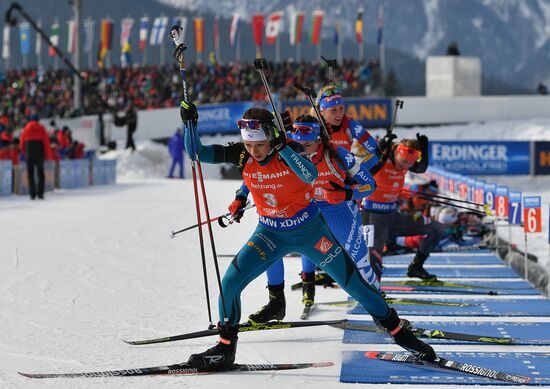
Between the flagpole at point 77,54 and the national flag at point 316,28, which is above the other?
the national flag at point 316,28

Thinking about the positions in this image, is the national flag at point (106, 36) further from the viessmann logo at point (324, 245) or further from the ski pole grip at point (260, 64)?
the viessmann logo at point (324, 245)

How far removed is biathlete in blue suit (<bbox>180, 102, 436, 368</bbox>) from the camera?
588 cm

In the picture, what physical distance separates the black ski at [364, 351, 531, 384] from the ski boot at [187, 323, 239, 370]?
973 millimetres

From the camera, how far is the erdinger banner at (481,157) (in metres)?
28.8

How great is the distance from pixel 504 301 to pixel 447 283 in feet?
3.84

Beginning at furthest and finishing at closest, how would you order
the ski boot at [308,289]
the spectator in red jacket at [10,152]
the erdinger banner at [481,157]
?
the erdinger banner at [481,157]
the spectator in red jacket at [10,152]
the ski boot at [308,289]

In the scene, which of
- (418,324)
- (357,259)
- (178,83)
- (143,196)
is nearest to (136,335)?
(357,259)

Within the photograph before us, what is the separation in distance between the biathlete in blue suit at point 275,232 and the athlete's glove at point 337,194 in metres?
1.21

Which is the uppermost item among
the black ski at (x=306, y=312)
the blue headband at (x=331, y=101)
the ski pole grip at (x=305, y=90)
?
the ski pole grip at (x=305, y=90)

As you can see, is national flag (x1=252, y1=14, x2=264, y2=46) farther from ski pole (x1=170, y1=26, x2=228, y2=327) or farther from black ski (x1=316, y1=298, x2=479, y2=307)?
ski pole (x1=170, y1=26, x2=228, y2=327)

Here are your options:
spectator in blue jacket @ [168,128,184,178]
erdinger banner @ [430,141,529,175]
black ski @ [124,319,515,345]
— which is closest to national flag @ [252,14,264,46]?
spectator in blue jacket @ [168,128,184,178]

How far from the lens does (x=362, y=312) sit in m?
8.20

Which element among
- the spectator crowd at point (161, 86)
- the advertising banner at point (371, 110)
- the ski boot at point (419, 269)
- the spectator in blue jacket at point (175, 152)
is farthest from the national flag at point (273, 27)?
the ski boot at point (419, 269)

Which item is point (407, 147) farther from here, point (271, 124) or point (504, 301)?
point (271, 124)
